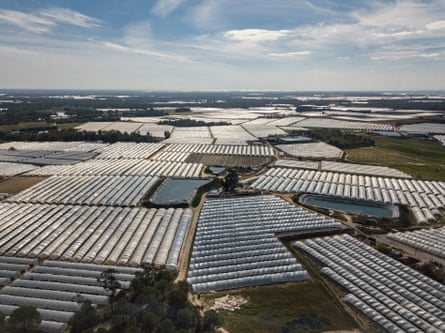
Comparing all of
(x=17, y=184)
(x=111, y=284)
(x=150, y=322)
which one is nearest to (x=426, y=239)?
(x=150, y=322)

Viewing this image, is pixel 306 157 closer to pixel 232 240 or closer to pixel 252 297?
pixel 232 240

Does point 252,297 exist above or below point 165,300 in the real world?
below

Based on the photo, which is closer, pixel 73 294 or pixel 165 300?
pixel 165 300

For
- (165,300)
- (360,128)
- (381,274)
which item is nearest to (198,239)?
(165,300)

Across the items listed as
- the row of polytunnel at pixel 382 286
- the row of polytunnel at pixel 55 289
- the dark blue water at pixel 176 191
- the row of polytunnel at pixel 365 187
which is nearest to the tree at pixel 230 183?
the row of polytunnel at pixel 365 187

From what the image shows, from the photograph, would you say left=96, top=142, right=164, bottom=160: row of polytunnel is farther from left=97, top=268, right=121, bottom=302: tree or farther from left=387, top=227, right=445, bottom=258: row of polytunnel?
left=387, top=227, right=445, bottom=258: row of polytunnel

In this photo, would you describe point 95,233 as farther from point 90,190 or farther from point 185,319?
point 185,319
